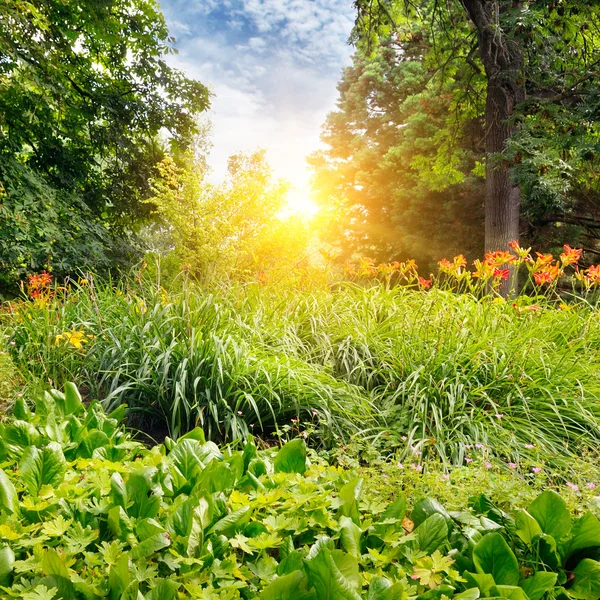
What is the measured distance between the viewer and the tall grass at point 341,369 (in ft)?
9.11

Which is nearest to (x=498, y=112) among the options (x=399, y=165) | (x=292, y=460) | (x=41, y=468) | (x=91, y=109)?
(x=91, y=109)

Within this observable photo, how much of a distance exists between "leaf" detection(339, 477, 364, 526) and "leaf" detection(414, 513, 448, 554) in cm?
18

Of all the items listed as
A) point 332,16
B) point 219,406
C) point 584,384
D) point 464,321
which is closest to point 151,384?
point 219,406

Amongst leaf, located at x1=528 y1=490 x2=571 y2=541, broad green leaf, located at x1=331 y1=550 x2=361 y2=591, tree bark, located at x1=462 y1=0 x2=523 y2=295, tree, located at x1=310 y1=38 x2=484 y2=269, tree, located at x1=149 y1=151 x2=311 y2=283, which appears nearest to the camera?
broad green leaf, located at x1=331 y1=550 x2=361 y2=591

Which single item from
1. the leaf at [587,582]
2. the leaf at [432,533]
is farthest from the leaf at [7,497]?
Result: the leaf at [587,582]

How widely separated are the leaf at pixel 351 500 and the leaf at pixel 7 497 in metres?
0.93

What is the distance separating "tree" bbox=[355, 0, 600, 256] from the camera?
247 inches

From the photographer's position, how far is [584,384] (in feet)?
10.7

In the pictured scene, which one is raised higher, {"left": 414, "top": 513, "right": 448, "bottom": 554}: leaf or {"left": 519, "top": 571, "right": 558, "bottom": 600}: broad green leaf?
{"left": 414, "top": 513, "right": 448, "bottom": 554}: leaf

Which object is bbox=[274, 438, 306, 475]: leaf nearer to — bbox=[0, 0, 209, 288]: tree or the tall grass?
the tall grass

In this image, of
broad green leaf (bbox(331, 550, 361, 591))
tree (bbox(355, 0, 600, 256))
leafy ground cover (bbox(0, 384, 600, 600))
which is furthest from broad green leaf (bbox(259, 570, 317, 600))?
tree (bbox(355, 0, 600, 256))

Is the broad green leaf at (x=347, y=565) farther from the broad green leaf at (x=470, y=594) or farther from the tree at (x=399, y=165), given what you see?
the tree at (x=399, y=165)

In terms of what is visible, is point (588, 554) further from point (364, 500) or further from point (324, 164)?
point (324, 164)

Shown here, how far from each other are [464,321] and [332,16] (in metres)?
4.63
